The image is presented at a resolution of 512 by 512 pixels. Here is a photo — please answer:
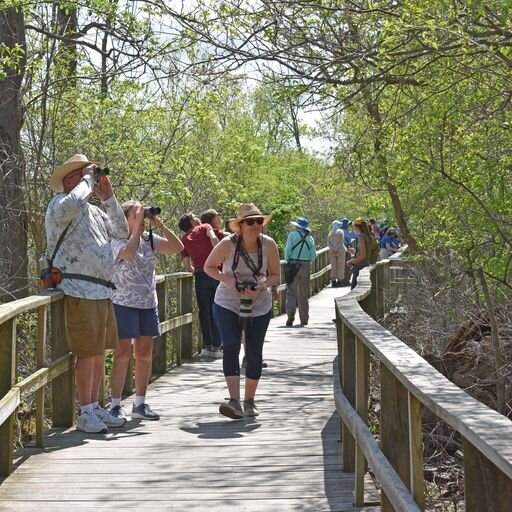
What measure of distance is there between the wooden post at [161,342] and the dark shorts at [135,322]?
231 centimetres

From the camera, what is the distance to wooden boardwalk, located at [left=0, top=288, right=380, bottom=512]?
6.02 m

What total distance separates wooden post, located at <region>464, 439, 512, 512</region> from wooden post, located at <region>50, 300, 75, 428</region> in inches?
194

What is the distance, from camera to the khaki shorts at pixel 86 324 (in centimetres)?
760

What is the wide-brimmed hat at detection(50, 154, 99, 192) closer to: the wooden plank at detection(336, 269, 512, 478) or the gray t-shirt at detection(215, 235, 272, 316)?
the gray t-shirt at detection(215, 235, 272, 316)

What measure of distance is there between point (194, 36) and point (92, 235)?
12.9 feet

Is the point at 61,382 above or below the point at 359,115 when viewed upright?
below

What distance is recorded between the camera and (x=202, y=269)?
12781mm

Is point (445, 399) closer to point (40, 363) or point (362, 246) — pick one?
point (40, 363)

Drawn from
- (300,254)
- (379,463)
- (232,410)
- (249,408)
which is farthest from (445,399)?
(300,254)

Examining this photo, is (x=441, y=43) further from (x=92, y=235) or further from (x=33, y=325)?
(x=33, y=325)

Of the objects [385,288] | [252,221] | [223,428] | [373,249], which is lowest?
[223,428]

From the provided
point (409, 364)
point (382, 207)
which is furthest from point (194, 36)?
point (382, 207)

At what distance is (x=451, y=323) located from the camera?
41.1ft

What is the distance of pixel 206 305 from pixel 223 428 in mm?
4476
